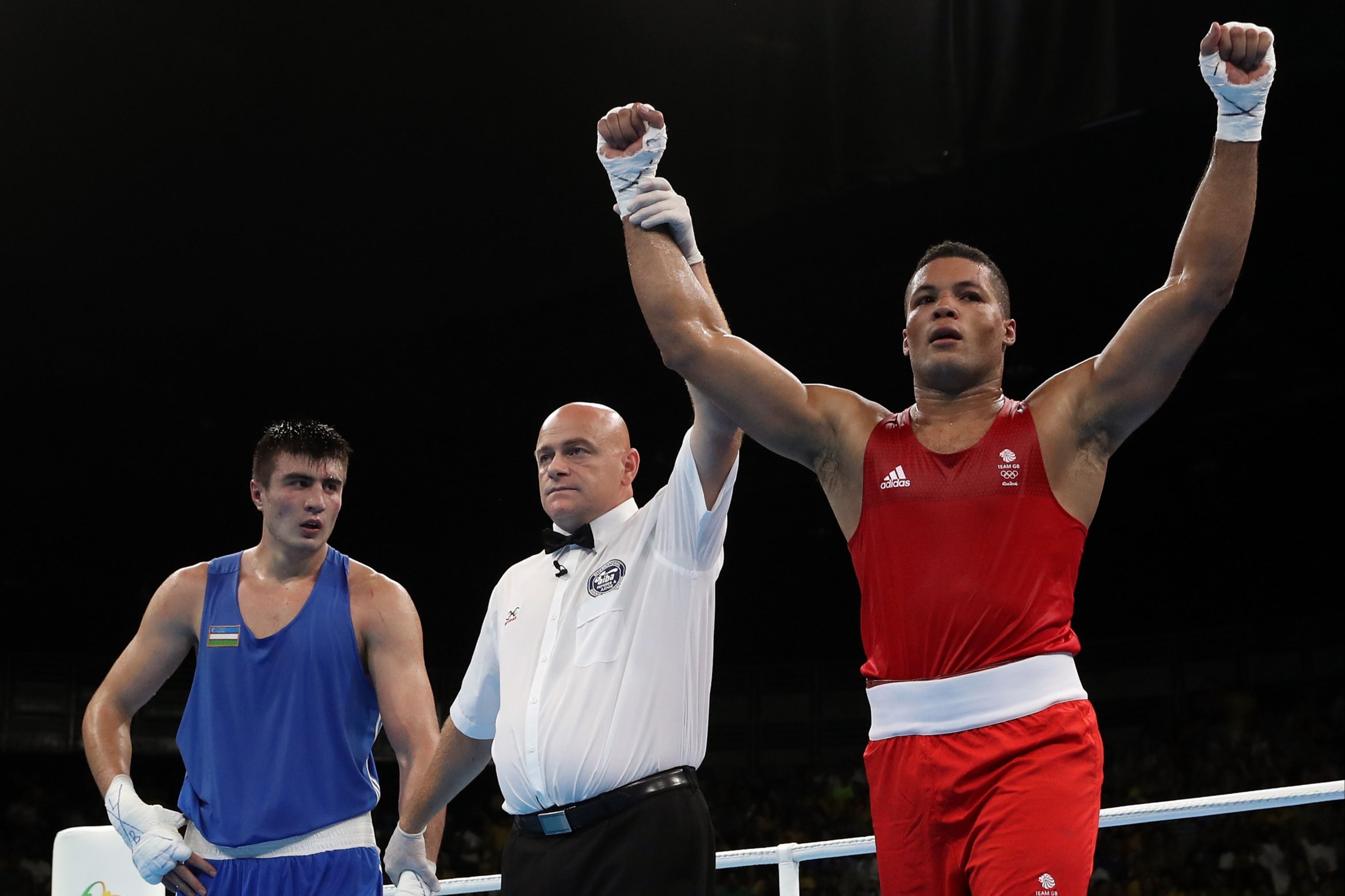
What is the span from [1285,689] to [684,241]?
10.6 metres

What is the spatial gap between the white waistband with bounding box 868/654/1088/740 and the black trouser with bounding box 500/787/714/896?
1.72 ft

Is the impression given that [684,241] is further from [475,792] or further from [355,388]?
[475,792]

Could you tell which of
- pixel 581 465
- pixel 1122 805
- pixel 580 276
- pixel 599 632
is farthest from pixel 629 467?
pixel 580 276

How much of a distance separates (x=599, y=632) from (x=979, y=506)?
0.85m

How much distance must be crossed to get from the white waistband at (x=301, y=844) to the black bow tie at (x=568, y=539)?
32.7 inches

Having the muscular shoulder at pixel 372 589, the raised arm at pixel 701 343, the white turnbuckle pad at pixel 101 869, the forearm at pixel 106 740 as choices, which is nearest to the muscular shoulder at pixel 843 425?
the raised arm at pixel 701 343

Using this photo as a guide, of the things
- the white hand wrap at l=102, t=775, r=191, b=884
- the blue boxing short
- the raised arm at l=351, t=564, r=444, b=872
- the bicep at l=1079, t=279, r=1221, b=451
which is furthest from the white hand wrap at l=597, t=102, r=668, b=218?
the white hand wrap at l=102, t=775, r=191, b=884

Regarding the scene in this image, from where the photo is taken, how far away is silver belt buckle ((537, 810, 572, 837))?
8.31ft

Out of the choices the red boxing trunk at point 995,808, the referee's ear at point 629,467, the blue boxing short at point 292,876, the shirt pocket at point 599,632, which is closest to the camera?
the red boxing trunk at point 995,808

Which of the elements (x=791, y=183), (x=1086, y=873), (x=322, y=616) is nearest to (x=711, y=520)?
(x=1086, y=873)

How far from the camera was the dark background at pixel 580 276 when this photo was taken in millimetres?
8656

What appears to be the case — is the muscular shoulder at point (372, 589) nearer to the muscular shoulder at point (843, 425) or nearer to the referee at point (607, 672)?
the referee at point (607, 672)

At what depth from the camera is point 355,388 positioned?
12.1m

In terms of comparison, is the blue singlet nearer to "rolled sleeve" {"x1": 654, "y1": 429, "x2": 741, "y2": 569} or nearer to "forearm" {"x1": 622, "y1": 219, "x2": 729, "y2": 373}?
"rolled sleeve" {"x1": 654, "y1": 429, "x2": 741, "y2": 569}
